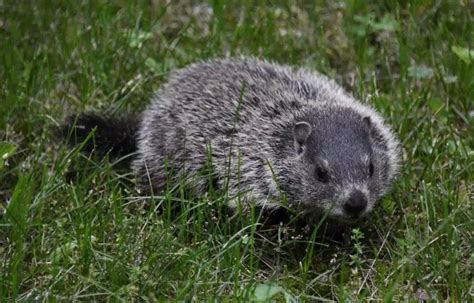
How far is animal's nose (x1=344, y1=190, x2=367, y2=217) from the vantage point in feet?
16.0

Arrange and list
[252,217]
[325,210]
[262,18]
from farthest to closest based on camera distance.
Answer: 1. [262,18]
2. [325,210]
3. [252,217]

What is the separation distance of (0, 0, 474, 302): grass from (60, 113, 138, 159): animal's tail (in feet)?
0.47

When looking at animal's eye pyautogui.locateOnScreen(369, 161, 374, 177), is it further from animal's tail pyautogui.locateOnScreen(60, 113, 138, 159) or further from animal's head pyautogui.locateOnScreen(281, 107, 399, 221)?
animal's tail pyautogui.locateOnScreen(60, 113, 138, 159)

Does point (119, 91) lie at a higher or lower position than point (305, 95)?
lower

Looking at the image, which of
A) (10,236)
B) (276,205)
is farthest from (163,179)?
(10,236)

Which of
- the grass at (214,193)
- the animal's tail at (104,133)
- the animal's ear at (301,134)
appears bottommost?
the animal's tail at (104,133)

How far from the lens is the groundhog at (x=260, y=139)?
5.07m

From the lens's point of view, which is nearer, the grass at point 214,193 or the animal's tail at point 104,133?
the grass at point 214,193

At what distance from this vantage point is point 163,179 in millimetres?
5730

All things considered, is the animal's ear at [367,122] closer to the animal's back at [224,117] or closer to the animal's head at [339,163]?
the animal's head at [339,163]

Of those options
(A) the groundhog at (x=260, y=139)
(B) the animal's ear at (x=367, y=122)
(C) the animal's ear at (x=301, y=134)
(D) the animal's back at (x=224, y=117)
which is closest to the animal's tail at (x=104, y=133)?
(A) the groundhog at (x=260, y=139)

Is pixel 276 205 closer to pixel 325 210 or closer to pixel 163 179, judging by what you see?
pixel 325 210

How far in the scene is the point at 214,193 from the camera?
5.05 m

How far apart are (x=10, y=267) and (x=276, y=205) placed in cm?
160
